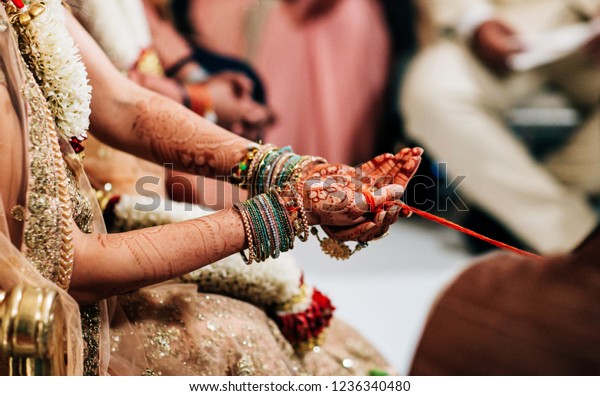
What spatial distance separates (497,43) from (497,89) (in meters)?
0.13

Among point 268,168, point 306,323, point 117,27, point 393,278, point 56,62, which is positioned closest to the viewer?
point 56,62

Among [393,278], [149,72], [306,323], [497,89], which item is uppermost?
[149,72]

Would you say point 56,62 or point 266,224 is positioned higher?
point 56,62

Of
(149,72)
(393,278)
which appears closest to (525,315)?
(149,72)

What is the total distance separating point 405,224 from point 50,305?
4.38 feet

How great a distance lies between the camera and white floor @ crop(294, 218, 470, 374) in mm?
1608

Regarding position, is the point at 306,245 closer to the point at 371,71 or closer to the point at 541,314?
the point at 371,71

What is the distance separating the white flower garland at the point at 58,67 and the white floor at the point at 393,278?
760 millimetres

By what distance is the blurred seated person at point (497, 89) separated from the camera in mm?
2006

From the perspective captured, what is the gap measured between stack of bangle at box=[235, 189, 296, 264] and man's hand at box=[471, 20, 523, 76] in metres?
1.37

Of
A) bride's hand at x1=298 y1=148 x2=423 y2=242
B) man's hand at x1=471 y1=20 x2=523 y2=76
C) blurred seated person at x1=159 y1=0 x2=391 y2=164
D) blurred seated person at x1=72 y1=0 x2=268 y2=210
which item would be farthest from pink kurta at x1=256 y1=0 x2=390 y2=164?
bride's hand at x1=298 y1=148 x2=423 y2=242

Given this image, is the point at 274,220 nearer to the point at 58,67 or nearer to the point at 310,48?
the point at 58,67

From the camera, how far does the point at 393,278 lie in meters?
1.79
